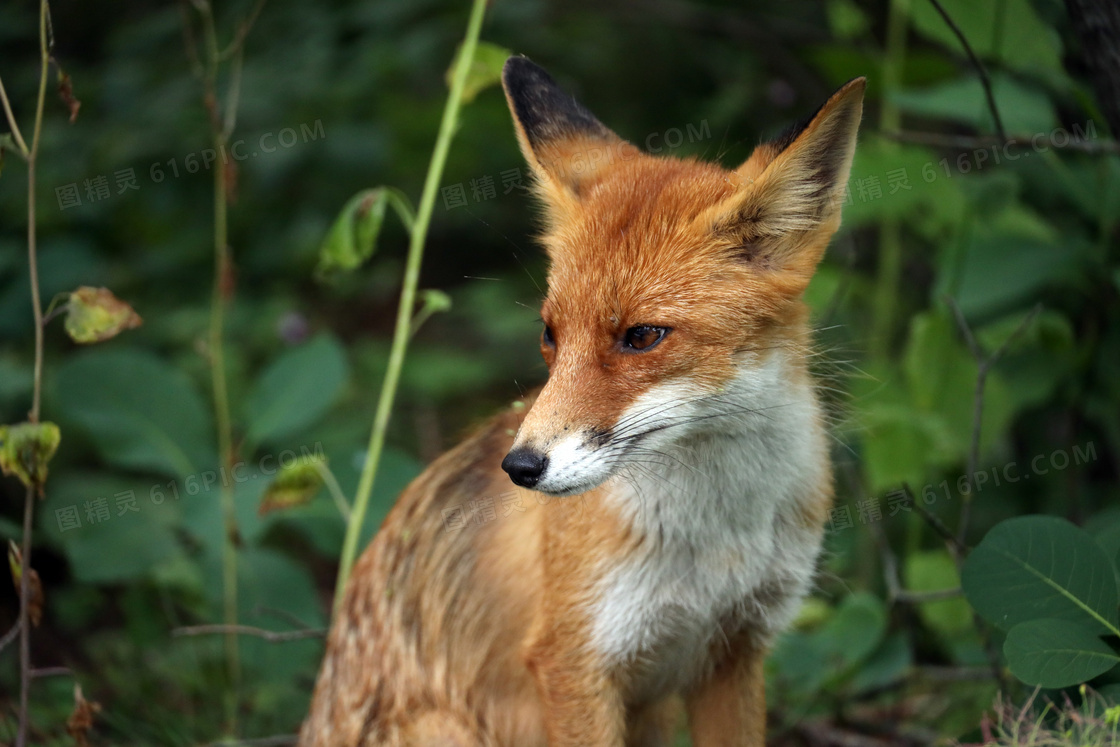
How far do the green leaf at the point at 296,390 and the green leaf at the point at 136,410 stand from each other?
31 cm

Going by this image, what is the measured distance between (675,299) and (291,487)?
1969 mm

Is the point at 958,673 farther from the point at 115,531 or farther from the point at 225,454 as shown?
the point at 115,531

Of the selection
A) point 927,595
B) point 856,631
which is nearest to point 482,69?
point 927,595

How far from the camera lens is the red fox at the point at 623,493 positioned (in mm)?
2943

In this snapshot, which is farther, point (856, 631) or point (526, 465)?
point (856, 631)

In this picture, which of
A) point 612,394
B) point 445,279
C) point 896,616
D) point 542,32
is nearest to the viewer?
point 612,394

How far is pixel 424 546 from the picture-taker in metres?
3.85

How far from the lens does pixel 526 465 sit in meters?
2.68

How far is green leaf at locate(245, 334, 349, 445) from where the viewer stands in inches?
188

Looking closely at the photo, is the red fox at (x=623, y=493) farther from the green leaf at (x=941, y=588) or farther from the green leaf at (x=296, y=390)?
the green leaf at (x=941, y=588)

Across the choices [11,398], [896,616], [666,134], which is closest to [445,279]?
[666,134]

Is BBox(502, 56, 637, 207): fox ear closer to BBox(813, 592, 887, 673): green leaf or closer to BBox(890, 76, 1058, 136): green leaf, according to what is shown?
BBox(890, 76, 1058, 136): green leaf

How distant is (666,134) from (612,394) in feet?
A: 18.9

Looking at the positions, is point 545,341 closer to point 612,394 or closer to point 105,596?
point 612,394
